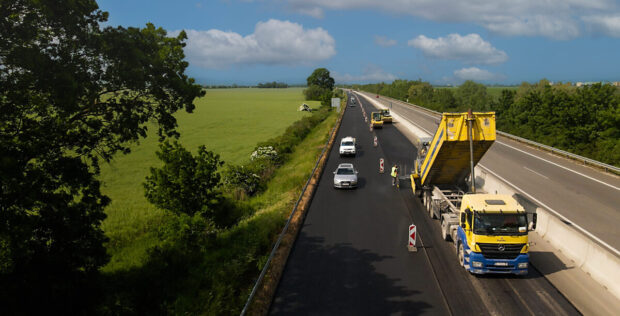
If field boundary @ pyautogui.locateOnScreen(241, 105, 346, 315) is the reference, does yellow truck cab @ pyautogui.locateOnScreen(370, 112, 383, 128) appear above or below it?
above

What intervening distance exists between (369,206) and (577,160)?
21423mm

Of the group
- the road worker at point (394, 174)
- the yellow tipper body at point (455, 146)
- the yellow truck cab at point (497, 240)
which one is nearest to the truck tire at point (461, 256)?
the yellow truck cab at point (497, 240)

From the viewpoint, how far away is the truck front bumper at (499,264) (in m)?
12.4

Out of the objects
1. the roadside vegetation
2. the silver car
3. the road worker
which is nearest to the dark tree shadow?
the roadside vegetation

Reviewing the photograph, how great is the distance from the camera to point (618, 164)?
30594 mm

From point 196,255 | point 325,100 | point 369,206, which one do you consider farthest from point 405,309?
point 325,100

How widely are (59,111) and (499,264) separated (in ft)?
A: 45.9

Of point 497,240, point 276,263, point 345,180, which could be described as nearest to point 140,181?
point 345,180

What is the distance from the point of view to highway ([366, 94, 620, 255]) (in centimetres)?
Result: 1762

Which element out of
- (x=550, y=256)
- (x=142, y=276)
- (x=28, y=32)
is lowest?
(x=142, y=276)

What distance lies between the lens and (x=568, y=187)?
23.5 metres

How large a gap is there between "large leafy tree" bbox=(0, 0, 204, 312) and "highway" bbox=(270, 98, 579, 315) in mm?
6520

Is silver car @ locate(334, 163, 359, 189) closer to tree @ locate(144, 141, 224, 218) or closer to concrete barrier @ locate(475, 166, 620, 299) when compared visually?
tree @ locate(144, 141, 224, 218)

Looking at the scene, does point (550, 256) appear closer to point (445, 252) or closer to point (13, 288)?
point (445, 252)
